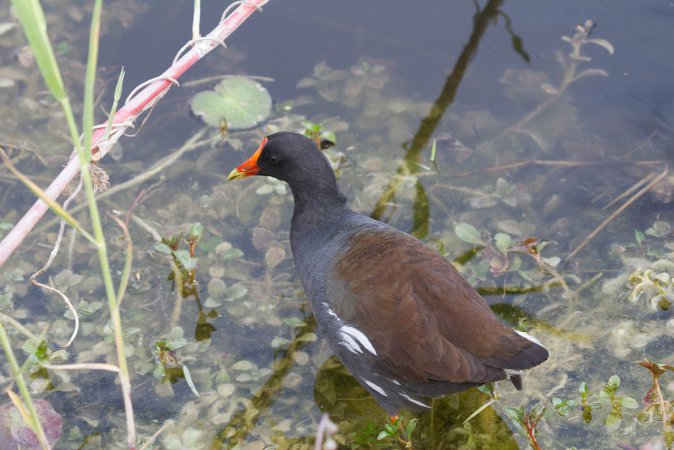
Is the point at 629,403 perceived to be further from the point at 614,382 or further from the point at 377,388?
the point at 377,388

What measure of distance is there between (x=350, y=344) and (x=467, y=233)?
37.4 inches

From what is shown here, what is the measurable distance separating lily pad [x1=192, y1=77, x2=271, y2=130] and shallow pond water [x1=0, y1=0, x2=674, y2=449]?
72 mm

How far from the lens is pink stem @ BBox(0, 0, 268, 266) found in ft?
8.00

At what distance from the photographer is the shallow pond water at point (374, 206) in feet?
10.3

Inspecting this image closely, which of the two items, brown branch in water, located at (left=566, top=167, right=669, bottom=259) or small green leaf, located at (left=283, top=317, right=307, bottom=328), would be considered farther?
brown branch in water, located at (left=566, top=167, right=669, bottom=259)

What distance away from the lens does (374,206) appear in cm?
393

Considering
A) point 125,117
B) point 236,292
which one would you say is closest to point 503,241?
point 236,292

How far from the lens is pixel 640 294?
3395 millimetres

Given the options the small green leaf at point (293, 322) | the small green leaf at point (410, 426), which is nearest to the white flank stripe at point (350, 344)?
the small green leaf at point (410, 426)

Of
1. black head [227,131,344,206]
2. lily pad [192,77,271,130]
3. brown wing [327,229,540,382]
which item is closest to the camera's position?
brown wing [327,229,540,382]

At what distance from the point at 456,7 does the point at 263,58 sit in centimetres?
116

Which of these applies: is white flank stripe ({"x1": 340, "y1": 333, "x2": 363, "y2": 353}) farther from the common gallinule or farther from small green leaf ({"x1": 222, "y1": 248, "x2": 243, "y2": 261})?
small green leaf ({"x1": 222, "y1": 248, "x2": 243, "y2": 261})

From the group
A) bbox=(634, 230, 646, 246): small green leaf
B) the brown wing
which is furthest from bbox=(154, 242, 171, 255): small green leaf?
bbox=(634, 230, 646, 246): small green leaf

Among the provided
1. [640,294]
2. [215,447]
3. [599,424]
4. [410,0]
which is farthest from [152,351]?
[410,0]
